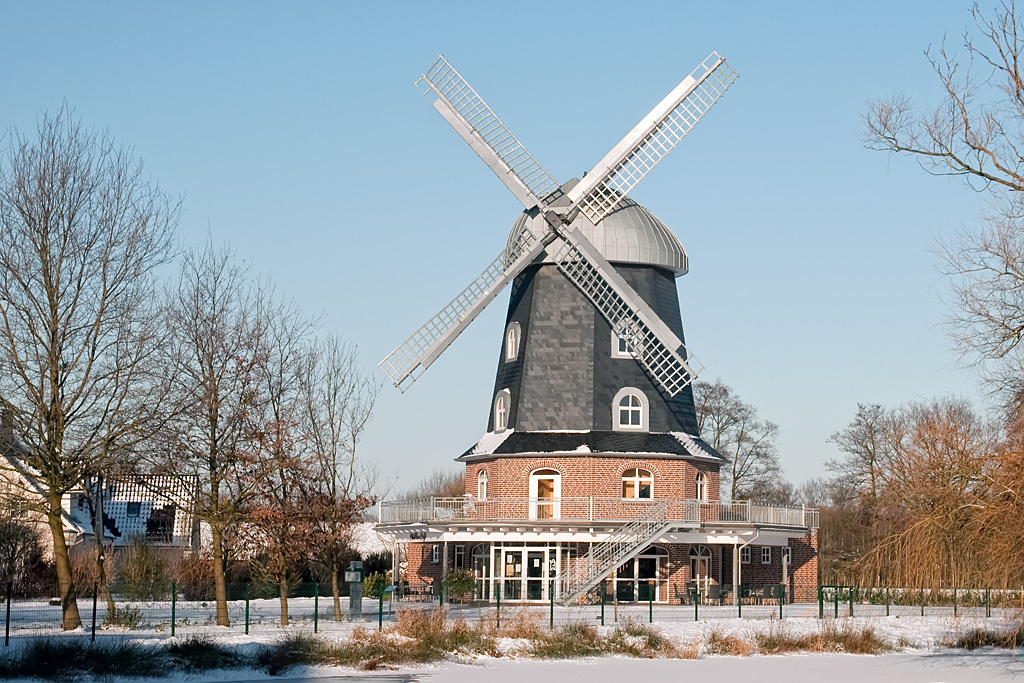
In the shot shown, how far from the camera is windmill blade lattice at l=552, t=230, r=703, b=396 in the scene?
3391cm

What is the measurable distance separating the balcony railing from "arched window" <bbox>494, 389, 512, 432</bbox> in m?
2.30

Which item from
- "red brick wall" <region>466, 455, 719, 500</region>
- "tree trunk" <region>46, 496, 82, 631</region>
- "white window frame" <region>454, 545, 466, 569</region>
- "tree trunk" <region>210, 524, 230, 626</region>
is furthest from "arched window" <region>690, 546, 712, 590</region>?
"tree trunk" <region>46, 496, 82, 631</region>

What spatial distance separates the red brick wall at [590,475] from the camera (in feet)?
110

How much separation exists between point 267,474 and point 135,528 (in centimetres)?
2410

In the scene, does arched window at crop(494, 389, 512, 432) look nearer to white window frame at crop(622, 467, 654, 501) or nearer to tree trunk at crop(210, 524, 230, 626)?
white window frame at crop(622, 467, 654, 501)

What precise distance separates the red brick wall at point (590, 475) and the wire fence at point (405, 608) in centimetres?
276

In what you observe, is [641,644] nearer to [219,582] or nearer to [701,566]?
[219,582]

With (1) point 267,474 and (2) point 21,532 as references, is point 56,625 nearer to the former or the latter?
(1) point 267,474

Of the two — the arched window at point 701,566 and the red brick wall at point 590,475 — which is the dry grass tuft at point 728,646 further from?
the arched window at point 701,566

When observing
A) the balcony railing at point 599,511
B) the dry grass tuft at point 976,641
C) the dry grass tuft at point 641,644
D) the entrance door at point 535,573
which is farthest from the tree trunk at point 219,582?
the dry grass tuft at point 976,641

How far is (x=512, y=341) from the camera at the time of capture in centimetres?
3622

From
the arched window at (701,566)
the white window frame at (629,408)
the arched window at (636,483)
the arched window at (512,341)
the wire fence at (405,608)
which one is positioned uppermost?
the arched window at (512,341)

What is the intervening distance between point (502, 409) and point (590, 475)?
379 centimetres

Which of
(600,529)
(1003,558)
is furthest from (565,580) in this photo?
(1003,558)
